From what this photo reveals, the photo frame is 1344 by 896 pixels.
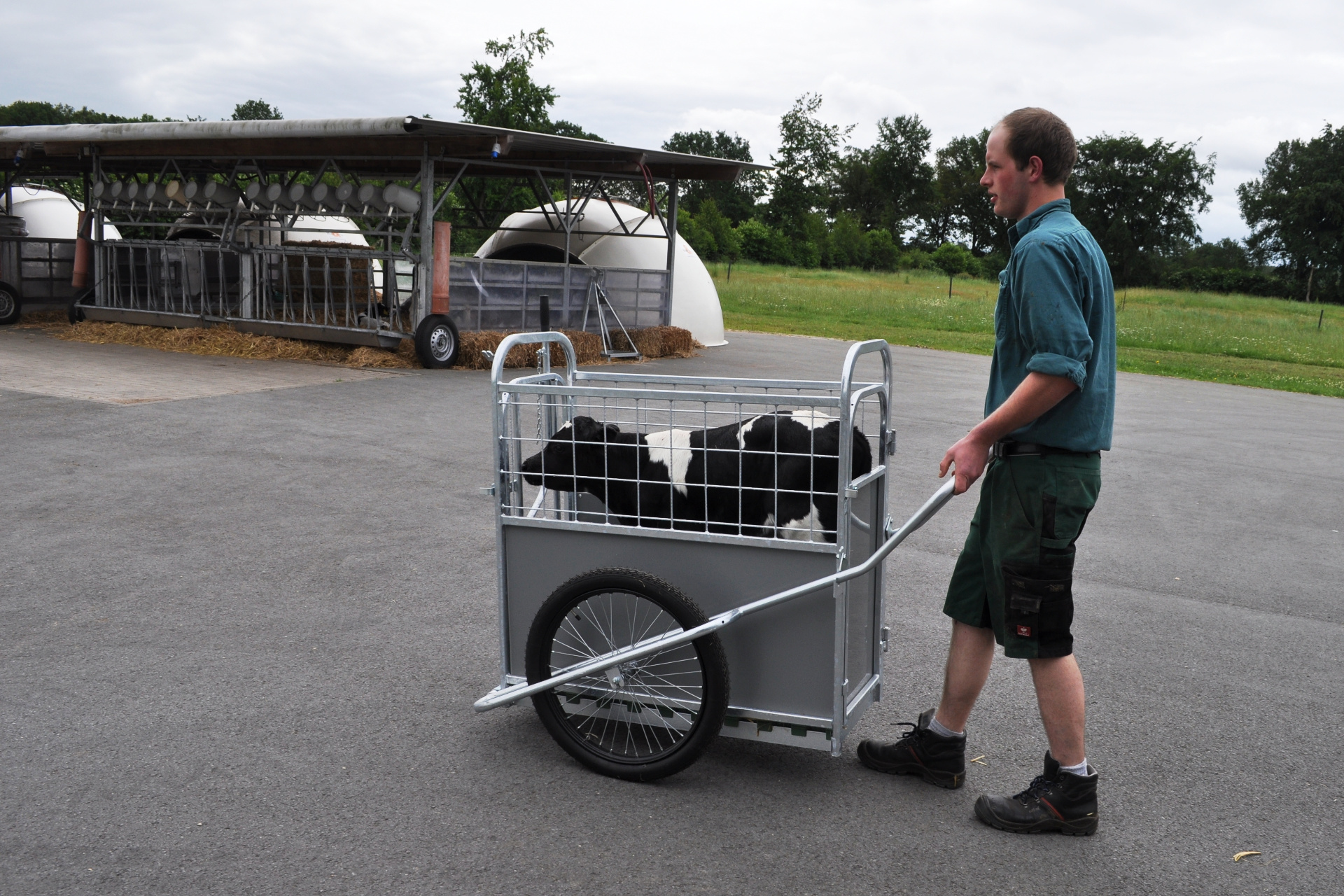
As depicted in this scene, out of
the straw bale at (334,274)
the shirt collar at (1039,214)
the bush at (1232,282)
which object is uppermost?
the bush at (1232,282)

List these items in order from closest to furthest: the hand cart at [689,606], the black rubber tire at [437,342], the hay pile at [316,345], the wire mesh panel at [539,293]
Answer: the hand cart at [689,606], the black rubber tire at [437,342], the hay pile at [316,345], the wire mesh panel at [539,293]

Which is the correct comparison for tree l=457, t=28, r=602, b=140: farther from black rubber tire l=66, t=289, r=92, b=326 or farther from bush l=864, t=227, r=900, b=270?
bush l=864, t=227, r=900, b=270

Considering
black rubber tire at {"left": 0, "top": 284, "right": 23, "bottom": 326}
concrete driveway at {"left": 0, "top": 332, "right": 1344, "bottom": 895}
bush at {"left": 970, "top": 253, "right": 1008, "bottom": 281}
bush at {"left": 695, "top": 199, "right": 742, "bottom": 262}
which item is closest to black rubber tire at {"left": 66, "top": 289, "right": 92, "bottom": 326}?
black rubber tire at {"left": 0, "top": 284, "right": 23, "bottom": 326}

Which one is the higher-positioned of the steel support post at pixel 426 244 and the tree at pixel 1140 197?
the tree at pixel 1140 197

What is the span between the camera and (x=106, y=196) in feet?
67.5

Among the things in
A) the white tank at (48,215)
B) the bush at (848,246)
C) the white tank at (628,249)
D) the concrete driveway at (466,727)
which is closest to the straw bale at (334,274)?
the white tank at (628,249)

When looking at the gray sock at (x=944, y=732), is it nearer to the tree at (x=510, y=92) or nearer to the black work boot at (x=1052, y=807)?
the black work boot at (x=1052, y=807)

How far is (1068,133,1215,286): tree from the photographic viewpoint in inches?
3265

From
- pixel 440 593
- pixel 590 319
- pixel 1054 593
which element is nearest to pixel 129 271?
pixel 590 319

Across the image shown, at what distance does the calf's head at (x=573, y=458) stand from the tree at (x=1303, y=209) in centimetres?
8226

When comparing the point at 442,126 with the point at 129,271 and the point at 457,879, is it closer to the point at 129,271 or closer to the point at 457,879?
the point at 129,271

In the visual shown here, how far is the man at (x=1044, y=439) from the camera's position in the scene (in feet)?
9.66

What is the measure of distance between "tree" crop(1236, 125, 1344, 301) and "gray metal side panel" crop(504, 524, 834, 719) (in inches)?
3237

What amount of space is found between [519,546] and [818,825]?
1.28 meters
